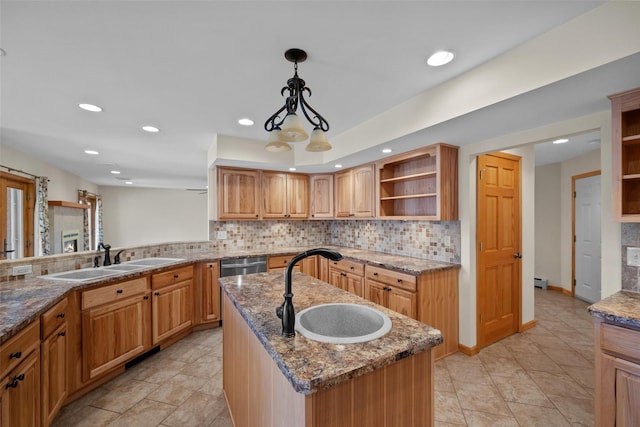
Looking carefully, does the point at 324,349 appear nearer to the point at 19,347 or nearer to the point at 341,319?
the point at 341,319

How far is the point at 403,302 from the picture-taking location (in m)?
2.66

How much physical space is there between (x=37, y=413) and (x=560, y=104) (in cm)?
372

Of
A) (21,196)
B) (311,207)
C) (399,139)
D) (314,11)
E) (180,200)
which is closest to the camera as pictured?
(314,11)

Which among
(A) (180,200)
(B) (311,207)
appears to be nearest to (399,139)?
(B) (311,207)

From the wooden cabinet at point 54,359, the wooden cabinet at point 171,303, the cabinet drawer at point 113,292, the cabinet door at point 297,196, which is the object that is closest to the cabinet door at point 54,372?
the wooden cabinet at point 54,359

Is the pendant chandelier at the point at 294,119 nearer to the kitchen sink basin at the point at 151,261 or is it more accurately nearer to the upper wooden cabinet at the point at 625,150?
the upper wooden cabinet at the point at 625,150

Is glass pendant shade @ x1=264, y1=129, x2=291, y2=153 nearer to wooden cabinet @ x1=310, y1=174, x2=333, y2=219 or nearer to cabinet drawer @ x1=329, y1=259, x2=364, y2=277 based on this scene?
cabinet drawer @ x1=329, y1=259, x2=364, y2=277

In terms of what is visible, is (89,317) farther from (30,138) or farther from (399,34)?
(399,34)

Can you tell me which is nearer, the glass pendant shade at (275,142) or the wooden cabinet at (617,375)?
the wooden cabinet at (617,375)

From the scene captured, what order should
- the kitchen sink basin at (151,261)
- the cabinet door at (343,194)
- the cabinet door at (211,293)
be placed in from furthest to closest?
the cabinet door at (343,194) → the cabinet door at (211,293) → the kitchen sink basin at (151,261)

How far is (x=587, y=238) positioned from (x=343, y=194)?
397 cm

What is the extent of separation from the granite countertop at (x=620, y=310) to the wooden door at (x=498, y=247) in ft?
3.94

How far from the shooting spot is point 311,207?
445cm

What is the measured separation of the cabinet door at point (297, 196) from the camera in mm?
4242
